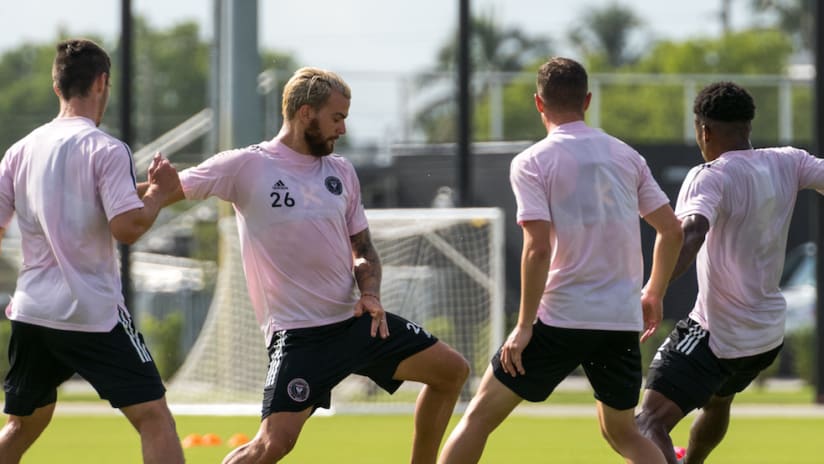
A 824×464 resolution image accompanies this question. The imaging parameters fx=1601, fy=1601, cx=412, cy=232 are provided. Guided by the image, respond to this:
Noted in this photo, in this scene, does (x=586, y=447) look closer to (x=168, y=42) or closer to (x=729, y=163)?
(x=729, y=163)

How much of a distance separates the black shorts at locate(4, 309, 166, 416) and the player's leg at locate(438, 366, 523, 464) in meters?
1.33

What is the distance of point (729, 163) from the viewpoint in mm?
7434

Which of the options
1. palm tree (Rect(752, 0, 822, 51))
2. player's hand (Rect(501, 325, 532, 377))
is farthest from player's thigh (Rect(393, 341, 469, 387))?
palm tree (Rect(752, 0, 822, 51))

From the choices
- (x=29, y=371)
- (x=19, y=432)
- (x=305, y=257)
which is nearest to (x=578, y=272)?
(x=305, y=257)

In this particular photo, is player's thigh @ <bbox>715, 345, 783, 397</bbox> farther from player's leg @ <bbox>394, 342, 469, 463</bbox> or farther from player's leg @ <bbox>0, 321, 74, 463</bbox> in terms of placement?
player's leg @ <bbox>0, 321, 74, 463</bbox>

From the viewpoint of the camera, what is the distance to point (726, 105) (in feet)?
24.7

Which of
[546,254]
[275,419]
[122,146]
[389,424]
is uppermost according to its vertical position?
[122,146]

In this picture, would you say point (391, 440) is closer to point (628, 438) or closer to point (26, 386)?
point (628, 438)

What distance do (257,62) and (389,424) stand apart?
4560 mm

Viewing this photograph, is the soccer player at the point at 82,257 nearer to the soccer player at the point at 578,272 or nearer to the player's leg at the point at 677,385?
the soccer player at the point at 578,272

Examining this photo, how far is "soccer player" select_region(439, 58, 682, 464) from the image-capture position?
702 centimetres

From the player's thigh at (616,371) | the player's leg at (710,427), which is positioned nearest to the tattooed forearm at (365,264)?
the player's thigh at (616,371)

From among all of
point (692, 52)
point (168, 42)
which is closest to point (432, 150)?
point (692, 52)

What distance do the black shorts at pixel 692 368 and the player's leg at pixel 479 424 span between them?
757 millimetres
